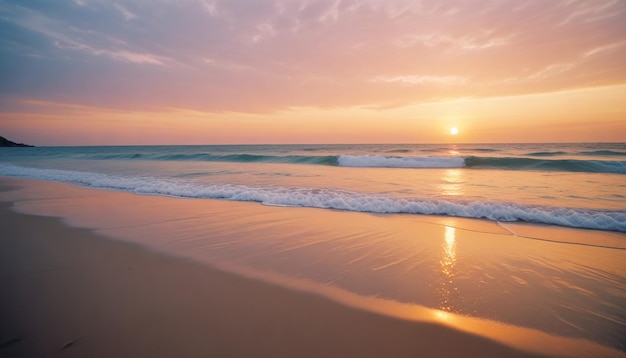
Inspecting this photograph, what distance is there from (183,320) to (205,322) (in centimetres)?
18

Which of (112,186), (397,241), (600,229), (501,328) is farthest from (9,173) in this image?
(600,229)

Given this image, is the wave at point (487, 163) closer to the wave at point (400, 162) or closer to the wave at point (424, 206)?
the wave at point (400, 162)

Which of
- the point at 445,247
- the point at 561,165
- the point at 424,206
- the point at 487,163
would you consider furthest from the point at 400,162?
the point at 445,247

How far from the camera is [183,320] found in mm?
2275

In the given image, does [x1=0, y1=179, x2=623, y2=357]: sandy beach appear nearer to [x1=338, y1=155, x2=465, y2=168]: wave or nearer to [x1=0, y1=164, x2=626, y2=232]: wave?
[x1=0, y1=164, x2=626, y2=232]: wave

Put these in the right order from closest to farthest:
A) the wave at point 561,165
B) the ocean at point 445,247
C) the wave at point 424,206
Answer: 1. the ocean at point 445,247
2. the wave at point 424,206
3. the wave at point 561,165

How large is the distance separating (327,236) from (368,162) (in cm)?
1821

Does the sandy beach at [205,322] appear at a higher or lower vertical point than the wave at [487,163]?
lower

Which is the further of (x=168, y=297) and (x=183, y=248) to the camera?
(x=183, y=248)

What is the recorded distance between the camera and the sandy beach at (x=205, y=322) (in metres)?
1.99

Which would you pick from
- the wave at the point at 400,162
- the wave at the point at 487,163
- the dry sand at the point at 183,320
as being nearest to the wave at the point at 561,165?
the wave at the point at 487,163

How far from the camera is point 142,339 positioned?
2.05 m

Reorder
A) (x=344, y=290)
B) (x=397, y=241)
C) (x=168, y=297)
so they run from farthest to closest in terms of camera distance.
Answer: (x=397, y=241), (x=344, y=290), (x=168, y=297)

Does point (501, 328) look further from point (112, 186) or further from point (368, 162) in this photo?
point (368, 162)
